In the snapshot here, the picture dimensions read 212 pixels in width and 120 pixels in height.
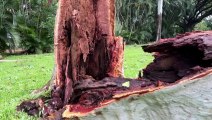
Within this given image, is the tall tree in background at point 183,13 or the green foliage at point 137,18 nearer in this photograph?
the green foliage at point 137,18

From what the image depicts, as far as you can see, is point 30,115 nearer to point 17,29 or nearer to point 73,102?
point 73,102

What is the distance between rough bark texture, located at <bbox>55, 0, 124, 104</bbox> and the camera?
162 inches

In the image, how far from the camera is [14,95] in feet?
23.1

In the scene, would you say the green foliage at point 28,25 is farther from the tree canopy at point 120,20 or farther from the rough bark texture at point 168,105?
the rough bark texture at point 168,105

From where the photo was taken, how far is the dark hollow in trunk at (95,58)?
3143mm

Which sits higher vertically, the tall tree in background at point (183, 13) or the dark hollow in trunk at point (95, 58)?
the tall tree in background at point (183, 13)

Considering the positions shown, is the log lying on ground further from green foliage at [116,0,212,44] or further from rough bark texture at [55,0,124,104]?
green foliage at [116,0,212,44]

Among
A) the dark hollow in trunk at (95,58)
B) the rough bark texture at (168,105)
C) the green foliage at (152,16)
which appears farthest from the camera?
the green foliage at (152,16)

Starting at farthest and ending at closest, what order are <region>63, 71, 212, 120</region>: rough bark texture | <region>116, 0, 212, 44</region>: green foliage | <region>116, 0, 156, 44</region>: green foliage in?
<region>116, 0, 212, 44</region>: green foliage < <region>116, 0, 156, 44</region>: green foliage < <region>63, 71, 212, 120</region>: rough bark texture

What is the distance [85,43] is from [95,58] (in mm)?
198

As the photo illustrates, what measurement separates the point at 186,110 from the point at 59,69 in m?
2.10

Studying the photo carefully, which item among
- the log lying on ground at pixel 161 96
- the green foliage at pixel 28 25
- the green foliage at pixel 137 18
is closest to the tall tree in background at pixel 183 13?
the green foliage at pixel 137 18

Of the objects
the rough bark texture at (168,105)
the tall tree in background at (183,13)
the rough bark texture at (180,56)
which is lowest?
the rough bark texture at (168,105)

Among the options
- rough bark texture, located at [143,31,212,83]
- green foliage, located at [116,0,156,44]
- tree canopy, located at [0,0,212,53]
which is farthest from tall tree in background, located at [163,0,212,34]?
rough bark texture, located at [143,31,212,83]
